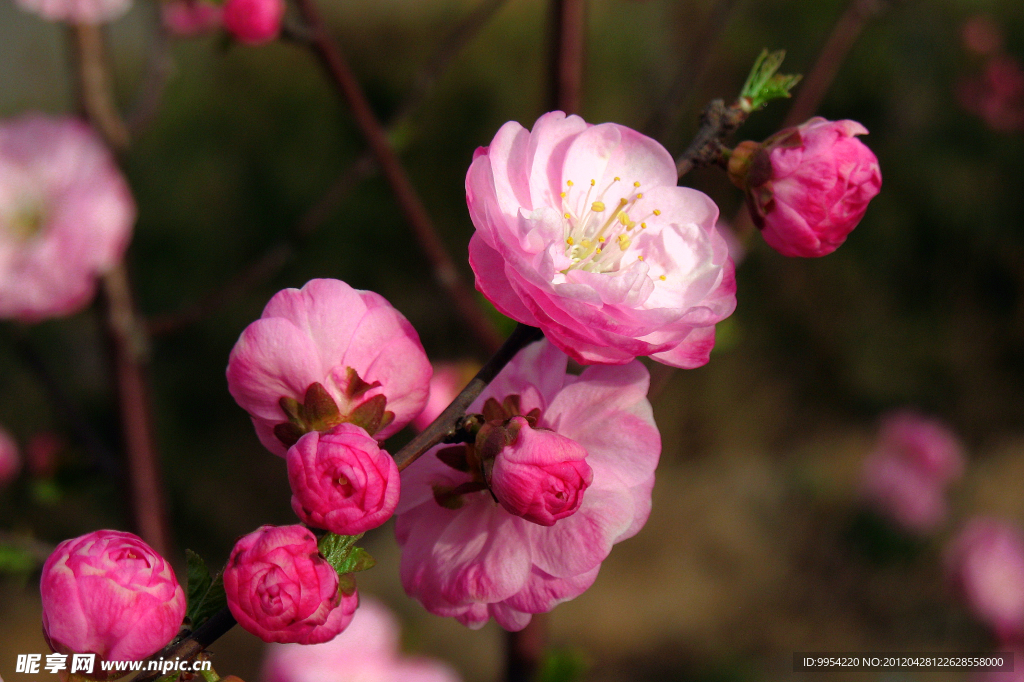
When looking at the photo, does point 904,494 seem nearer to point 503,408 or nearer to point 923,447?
point 923,447

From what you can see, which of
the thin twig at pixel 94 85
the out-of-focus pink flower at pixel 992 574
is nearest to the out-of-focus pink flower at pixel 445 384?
the thin twig at pixel 94 85

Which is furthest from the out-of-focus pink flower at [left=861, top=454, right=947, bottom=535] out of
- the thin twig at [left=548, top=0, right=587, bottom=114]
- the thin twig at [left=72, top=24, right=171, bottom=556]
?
the thin twig at [left=72, top=24, right=171, bottom=556]

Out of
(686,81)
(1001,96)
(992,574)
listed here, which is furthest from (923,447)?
(686,81)

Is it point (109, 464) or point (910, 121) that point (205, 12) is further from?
point (910, 121)

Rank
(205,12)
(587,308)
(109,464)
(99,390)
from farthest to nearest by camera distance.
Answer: (99,390)
(205,12)
(109,464)
(587,308)

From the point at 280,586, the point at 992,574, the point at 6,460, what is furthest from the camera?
the point at 992,574

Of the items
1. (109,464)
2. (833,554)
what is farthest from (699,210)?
(833,554)
